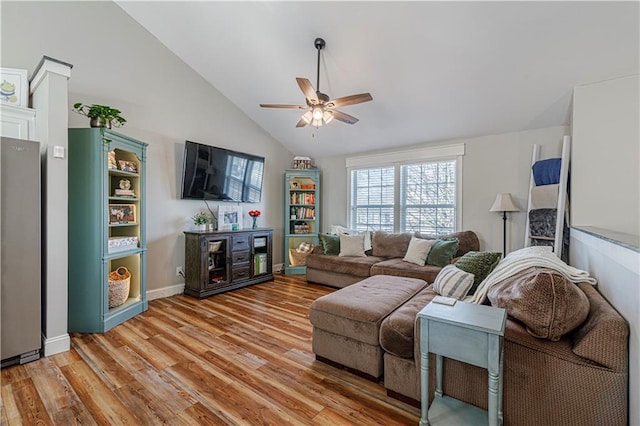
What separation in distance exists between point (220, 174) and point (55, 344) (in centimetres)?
277

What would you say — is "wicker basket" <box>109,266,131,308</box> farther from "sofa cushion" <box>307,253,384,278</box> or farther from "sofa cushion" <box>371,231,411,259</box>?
"sofa cushion" <box>371,231,411,259</box>

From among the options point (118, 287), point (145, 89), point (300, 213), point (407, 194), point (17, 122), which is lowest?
point (118, 287)

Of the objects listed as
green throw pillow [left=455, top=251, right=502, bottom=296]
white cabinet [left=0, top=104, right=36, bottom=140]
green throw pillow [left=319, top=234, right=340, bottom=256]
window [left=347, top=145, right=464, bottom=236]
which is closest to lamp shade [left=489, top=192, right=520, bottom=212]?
window [left=347, top=145, right=464, bottom=236]

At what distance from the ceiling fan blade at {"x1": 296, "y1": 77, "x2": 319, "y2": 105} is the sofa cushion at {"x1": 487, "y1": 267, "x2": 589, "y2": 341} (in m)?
2.28

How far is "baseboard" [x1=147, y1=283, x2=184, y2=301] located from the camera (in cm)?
379

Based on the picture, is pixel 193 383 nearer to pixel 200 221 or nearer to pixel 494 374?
pixel 494 374

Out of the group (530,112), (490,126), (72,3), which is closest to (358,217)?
(490,126)

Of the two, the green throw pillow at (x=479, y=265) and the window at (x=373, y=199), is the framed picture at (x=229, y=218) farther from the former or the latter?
the green throw pillow at (x=479, y=265)

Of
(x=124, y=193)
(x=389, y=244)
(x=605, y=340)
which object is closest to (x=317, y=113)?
(x=124, y=193)

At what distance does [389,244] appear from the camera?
4.52 metres

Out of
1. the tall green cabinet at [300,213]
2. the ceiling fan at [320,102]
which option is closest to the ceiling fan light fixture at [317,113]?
the ceiling fan at [320,102]

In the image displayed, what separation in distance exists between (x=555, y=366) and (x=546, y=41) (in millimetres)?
2803

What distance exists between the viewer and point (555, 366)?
52.6 inches

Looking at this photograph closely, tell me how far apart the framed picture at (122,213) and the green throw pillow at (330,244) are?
9.11 ft
